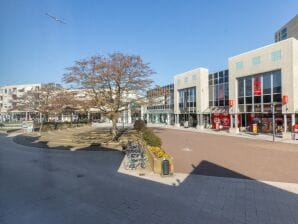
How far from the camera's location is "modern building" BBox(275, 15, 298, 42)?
50688 mm

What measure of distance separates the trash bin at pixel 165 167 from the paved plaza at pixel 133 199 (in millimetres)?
421

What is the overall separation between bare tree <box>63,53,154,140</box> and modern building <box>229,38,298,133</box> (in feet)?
43.2

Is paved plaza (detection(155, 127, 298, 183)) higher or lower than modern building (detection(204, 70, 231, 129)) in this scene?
lower

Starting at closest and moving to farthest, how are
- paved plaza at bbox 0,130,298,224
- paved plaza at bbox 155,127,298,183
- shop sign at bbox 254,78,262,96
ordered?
1. paved plaza at bbox 0,130,298,224
2. paved plaza at bbox 155,127,298,183
3. shop sign at bbox 254,78,262,96

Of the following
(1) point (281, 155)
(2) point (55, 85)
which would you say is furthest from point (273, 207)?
(2) point (55, 85)

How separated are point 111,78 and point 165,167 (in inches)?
401

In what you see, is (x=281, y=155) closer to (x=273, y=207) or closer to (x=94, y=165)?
(x=273, y=207)

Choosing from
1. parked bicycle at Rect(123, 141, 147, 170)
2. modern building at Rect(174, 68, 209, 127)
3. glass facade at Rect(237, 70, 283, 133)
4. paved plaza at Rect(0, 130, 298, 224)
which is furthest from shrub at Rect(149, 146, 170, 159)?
modern building at Rect(174, 68, 209, 127)

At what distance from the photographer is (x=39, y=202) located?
7109 millimetres

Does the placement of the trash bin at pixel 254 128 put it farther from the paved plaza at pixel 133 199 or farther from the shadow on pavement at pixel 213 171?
the paved plaza at pixel 133 199

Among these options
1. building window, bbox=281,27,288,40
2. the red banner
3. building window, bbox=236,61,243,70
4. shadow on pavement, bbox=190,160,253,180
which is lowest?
shadow on pavement, bbox=190,160,253,180

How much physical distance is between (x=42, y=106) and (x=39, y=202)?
32.5m

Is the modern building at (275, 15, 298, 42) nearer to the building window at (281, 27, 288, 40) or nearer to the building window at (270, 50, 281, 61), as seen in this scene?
the building window at (281, 27, 288, 40)

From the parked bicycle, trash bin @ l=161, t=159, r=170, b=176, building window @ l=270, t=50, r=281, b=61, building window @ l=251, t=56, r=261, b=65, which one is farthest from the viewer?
building window @ l=251, t=56, r=261, b=65
